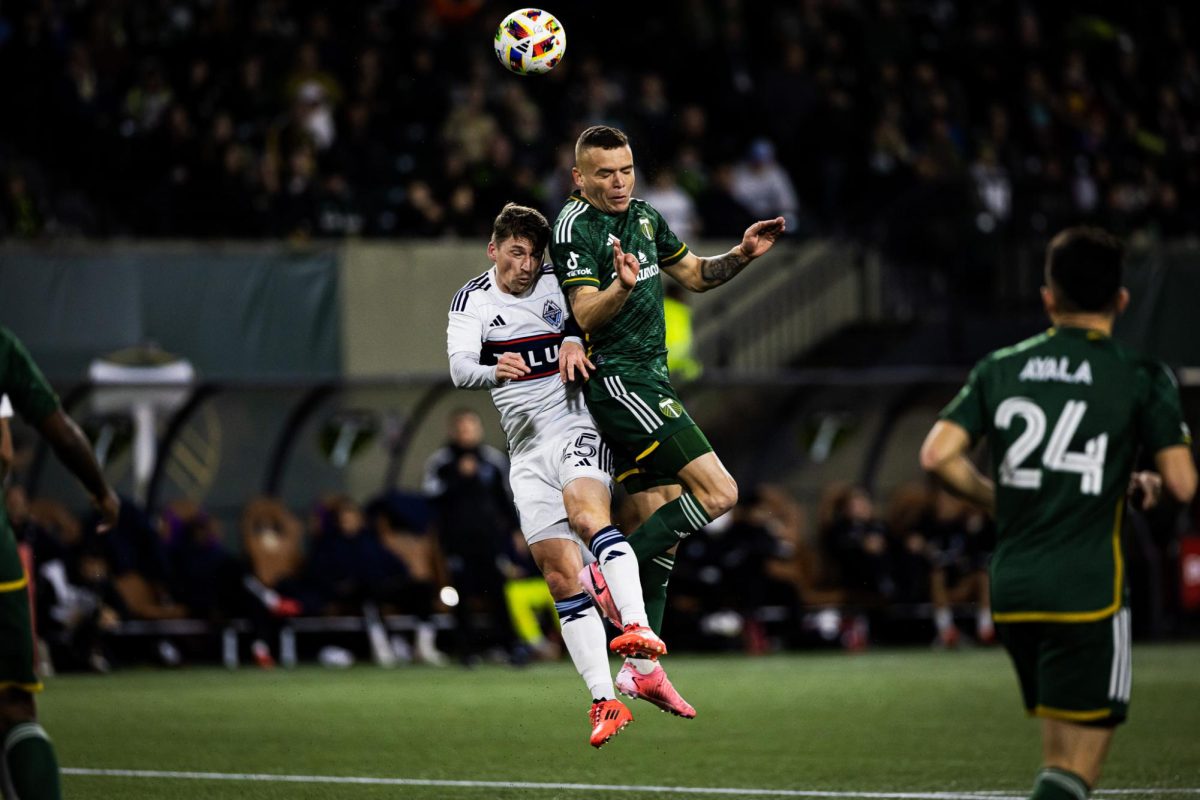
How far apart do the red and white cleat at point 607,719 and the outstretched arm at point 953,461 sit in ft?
9.83

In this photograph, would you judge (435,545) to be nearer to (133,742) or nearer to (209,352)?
(209,352)

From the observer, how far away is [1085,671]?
18.0 feet

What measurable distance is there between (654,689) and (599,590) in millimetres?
518

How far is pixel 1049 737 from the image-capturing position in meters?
5.55

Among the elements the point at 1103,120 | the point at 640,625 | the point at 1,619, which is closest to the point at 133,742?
the point at 640,625

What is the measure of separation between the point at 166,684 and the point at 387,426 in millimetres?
4099

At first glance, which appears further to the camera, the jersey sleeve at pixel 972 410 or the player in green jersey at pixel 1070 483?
the jersey sleeve at pixel 972 410

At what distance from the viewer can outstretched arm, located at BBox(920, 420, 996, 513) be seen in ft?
18.2

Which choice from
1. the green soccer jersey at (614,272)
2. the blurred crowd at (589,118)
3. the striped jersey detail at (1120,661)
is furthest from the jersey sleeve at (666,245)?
the blurred crowd at (589,118)

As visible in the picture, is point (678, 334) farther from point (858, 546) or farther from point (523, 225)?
point (523, 225)

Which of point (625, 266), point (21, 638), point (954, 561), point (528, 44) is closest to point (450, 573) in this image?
point (954, 561)

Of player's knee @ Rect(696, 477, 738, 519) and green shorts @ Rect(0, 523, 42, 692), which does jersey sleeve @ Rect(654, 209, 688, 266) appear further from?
green shorts @ Rect(0, 523, 42, 692)

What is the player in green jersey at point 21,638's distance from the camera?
5652 mm

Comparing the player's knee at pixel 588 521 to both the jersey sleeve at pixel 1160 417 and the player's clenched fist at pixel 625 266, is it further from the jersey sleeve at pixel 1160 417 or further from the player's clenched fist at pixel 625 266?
the jersey sleeve at pixel 1160 417
